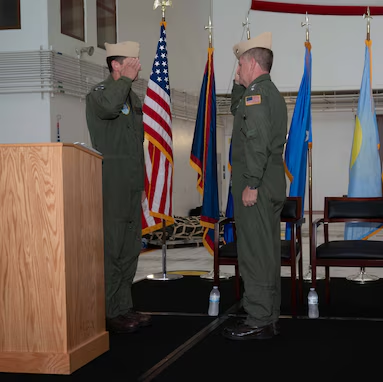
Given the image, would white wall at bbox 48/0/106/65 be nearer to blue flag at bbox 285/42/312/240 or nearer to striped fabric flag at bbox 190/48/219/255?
striped fabric flag at bbox 190/48/219/255

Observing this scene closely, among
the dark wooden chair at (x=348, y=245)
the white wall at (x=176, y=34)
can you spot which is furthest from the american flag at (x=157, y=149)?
the white wall at (x=176, y=34)

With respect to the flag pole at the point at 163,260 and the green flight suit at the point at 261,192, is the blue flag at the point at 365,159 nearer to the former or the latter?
the flag pole at the point at 163,260

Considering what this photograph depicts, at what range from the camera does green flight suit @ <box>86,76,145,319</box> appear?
3877 mm

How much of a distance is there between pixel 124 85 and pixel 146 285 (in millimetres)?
2674

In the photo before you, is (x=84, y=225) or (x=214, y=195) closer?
(x=84, y=225)

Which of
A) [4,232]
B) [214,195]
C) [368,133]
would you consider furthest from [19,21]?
[4,232]

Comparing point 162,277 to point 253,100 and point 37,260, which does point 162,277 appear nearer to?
point 253,100

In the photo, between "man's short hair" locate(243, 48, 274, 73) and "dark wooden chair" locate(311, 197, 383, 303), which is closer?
"man's short hair" locate(243, 48, 274, 73)

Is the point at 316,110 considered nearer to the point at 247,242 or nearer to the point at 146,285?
the point at 146,285

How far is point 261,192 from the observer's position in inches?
149

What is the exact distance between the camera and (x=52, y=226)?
2.96m

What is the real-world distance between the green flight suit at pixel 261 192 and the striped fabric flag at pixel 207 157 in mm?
2352

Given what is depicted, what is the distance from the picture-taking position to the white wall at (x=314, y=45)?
1311 cm

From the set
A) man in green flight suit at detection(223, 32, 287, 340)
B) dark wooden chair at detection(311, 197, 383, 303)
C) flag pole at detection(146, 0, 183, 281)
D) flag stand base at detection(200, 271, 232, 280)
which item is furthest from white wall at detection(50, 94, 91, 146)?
man in green flight suit at detection(223, 32, 287, 340)
